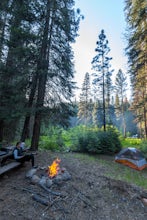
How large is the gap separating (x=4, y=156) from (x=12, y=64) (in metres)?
4.25

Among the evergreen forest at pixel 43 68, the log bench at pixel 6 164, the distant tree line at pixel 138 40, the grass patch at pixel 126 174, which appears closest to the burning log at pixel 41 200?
the log bench at pixel 6 164

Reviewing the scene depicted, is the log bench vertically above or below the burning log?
above

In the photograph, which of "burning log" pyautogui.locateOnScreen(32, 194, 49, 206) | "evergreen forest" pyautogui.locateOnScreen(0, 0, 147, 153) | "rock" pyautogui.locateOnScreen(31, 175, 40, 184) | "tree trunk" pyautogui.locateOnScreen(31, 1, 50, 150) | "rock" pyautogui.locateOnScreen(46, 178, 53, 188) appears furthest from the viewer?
"tree trunk" pyautogui.locateOnScreen(31, 1, 50, 150)

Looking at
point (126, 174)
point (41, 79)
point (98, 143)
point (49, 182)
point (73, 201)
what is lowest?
point (126, 174)

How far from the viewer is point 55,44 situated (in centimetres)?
845

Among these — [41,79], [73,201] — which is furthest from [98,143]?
[73,201]

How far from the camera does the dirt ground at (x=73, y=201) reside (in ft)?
10.3

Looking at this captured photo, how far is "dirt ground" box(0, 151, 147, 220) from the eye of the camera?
3.13 metres

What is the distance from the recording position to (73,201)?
11.7ft

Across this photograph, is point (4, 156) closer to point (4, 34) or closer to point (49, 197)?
point (49, 197)

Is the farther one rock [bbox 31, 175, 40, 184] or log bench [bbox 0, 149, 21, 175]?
log bench [bbox 0, 149, 21, 175]

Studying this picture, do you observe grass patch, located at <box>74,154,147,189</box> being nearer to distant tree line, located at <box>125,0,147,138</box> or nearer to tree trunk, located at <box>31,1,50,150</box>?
tree trunk, located at <box>31,1,50,150</box>

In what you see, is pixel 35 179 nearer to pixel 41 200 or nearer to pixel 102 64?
pixel 41 200

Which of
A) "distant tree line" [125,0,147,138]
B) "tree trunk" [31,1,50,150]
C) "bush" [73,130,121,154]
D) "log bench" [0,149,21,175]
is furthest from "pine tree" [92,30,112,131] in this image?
"log bench" [0,149,21,175]
